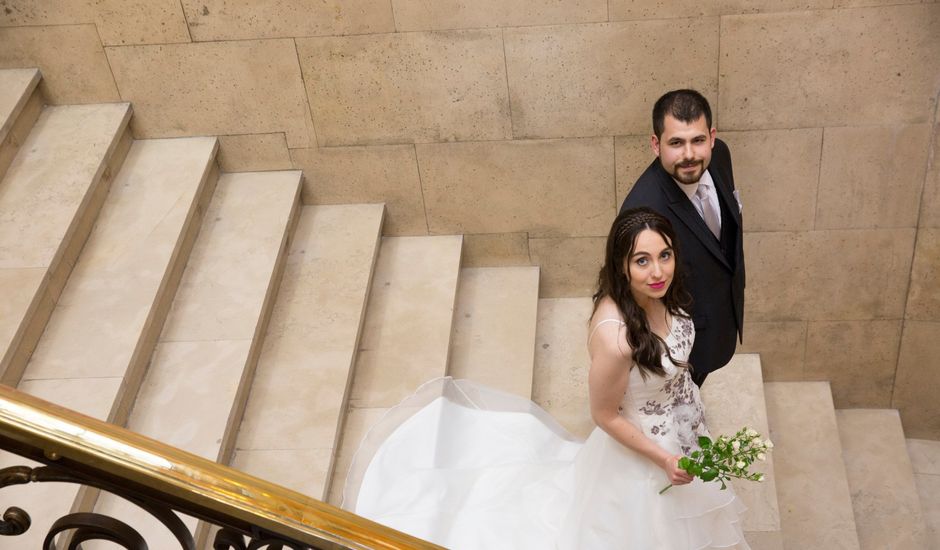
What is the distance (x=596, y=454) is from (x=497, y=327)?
4.35 ft

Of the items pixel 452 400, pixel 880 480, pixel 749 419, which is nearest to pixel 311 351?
pixel 452 400

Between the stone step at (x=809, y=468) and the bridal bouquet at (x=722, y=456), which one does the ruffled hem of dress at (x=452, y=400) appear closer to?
the bridal bouquet at (x=722, y=456)

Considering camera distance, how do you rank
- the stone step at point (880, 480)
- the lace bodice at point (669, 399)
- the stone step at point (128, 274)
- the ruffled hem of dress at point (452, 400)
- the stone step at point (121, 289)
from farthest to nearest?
the stone step at point (880, 480)
the ruffled hem of dress at point (452, 400)
the stone step at point (128, 274)
the stone step at point (121, 289)
the lace bodice at point (669, 399)

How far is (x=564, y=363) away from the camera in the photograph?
468cm

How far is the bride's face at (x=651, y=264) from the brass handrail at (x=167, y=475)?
1569 mm

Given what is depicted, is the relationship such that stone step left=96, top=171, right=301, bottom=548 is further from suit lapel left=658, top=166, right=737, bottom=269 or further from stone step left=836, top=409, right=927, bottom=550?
stone step left=836, top=409, right=927, bottom=550

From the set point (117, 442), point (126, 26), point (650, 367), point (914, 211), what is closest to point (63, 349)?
point (126, 26)

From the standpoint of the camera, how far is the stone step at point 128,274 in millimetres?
3623

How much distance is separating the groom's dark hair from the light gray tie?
269 millimetres

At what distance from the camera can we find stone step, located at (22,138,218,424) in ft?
11.9

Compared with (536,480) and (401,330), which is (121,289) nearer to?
(401,330)

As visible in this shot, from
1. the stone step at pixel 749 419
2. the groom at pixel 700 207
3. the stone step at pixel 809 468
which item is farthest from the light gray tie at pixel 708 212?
the stone step at pixel 809 468

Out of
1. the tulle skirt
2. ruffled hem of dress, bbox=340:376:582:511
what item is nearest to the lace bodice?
the tulle skirt

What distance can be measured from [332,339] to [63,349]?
106cm
